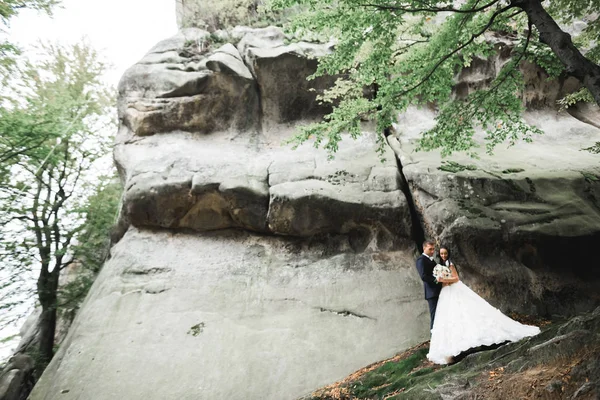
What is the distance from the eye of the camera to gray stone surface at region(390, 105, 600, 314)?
7.73 m

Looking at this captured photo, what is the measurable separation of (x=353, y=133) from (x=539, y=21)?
3.90 m

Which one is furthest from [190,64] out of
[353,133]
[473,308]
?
[473,308]

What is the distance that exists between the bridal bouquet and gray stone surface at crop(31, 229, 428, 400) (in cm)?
281

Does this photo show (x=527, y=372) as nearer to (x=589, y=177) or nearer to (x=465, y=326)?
(x=465, y=326)

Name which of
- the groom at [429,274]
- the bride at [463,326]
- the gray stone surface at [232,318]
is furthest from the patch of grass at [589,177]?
the groom at [429,274]

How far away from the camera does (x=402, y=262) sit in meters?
9.60

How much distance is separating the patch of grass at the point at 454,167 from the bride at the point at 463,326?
4.28 m

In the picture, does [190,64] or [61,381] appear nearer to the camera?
[61,381]

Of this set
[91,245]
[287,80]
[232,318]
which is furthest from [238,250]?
[287,80]

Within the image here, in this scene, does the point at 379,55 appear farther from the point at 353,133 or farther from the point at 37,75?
the point at 37,75

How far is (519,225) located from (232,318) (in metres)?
7.21

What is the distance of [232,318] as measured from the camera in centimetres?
870

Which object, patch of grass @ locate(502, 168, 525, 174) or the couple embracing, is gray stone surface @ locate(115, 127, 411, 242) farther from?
the couple embracing

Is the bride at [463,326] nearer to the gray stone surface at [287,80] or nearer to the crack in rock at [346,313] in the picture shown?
the crack in rock at [346,313]
